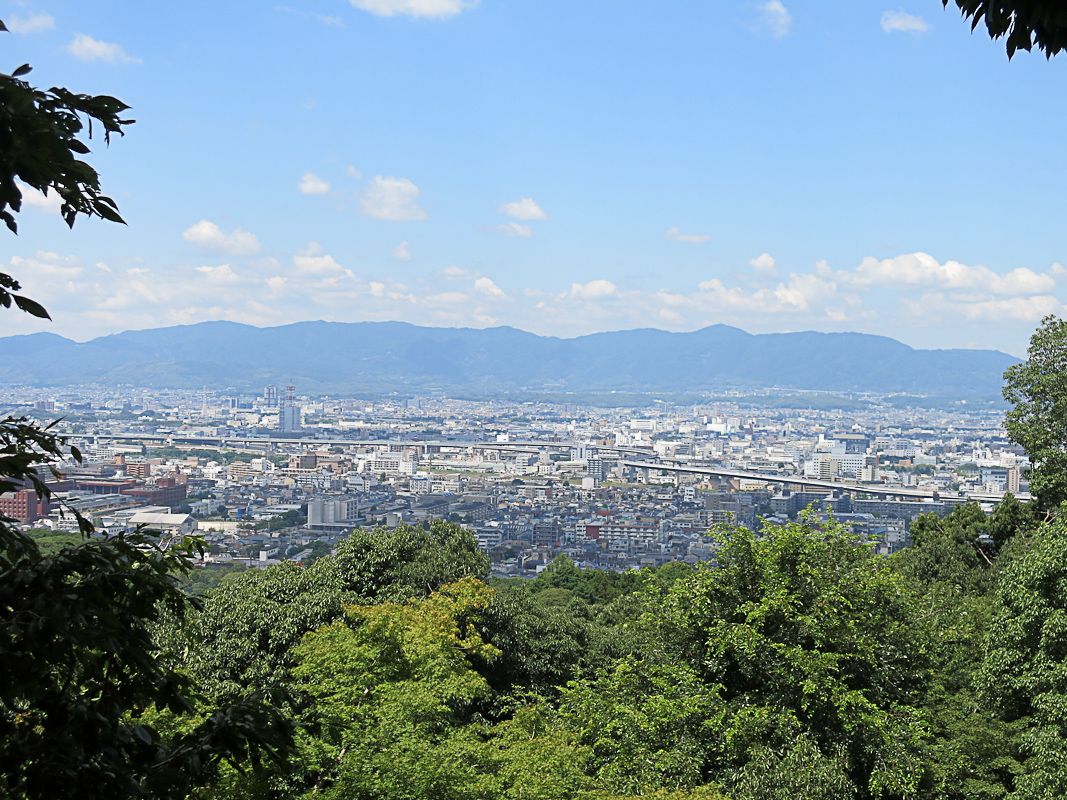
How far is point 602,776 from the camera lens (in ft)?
21.5

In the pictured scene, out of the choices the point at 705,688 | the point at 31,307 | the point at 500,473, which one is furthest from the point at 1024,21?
the point at 500,473

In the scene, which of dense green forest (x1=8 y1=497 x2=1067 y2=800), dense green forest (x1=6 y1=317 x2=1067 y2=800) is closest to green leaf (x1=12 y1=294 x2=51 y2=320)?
dense green forest (x1=6 y1=317 x2=1067 y2=800)

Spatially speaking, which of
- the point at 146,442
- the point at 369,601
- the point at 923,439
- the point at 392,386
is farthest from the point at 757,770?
the point at 392,386

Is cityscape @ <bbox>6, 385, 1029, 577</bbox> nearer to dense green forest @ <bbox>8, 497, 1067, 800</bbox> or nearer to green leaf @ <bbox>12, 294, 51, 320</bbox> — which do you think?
dense green forest @ <bbox>8, 497, 1067, 800</bbox>

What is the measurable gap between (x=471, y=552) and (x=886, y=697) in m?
5.96

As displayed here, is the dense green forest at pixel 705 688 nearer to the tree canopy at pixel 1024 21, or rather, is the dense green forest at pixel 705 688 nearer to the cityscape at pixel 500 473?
the cityscape at pixel 500 473

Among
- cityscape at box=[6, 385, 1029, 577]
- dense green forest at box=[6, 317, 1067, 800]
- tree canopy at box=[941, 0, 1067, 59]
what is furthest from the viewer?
cityscape at box=[6, 385, 1029, 577]

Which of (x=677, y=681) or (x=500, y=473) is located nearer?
(x=677, y=681)

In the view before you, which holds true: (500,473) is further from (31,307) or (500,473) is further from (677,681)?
(31,307)

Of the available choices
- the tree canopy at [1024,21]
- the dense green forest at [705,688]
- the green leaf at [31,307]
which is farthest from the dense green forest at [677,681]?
the tree canopy at [1024,21]

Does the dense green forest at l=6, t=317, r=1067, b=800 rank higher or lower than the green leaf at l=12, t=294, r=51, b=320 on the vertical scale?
lower

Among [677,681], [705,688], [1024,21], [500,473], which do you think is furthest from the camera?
[500,473]

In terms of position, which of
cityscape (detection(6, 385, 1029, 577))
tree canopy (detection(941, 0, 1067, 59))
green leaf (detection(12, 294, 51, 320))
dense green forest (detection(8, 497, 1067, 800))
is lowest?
cityscape (detection(6, 385, 1029, 577))

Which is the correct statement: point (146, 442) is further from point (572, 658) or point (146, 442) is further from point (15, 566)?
point (15, 566)
